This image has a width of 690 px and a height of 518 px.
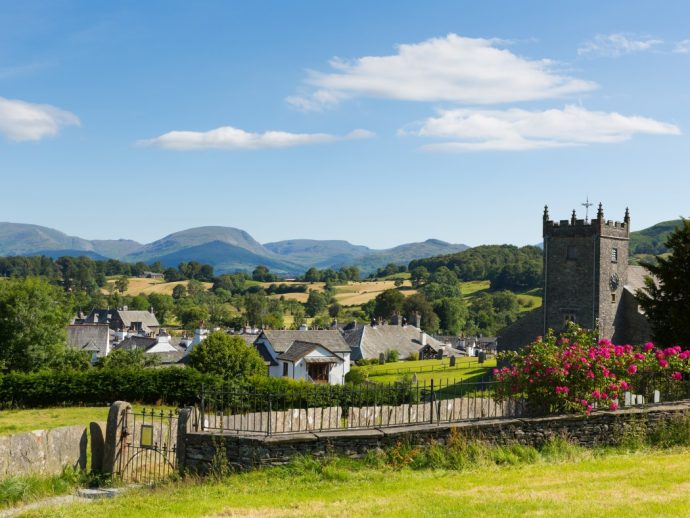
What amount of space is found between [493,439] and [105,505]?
25.2 ft

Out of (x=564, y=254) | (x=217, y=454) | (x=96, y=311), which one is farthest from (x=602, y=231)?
(x=96, y=311)

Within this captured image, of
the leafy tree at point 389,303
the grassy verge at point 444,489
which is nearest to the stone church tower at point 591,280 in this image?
the grassy verge at point 444,489

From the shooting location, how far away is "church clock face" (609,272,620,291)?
174ft

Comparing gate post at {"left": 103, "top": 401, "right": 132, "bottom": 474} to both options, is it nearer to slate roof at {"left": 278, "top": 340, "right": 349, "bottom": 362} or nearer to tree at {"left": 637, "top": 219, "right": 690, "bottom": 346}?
tree at {"left": 637, "top": 219, "right": 690, "bottom": 346}

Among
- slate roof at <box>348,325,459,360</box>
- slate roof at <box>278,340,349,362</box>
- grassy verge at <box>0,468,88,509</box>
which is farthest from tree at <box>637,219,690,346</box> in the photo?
slate roof at <box>348,325,459,360</box>

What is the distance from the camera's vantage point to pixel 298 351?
61625 mm

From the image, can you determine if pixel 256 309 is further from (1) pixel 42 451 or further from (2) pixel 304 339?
(1) pixel 42 451

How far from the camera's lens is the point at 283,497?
1215 centimetres

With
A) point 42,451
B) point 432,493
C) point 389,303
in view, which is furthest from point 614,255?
point 389,303

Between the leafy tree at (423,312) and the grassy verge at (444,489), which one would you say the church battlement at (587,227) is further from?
the leafy tree at (423,312)

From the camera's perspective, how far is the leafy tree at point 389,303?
148 metres

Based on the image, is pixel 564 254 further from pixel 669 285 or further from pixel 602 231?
pixel 669 285

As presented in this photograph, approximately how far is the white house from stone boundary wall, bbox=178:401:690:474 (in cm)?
4428

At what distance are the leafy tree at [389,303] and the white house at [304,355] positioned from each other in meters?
80.8
